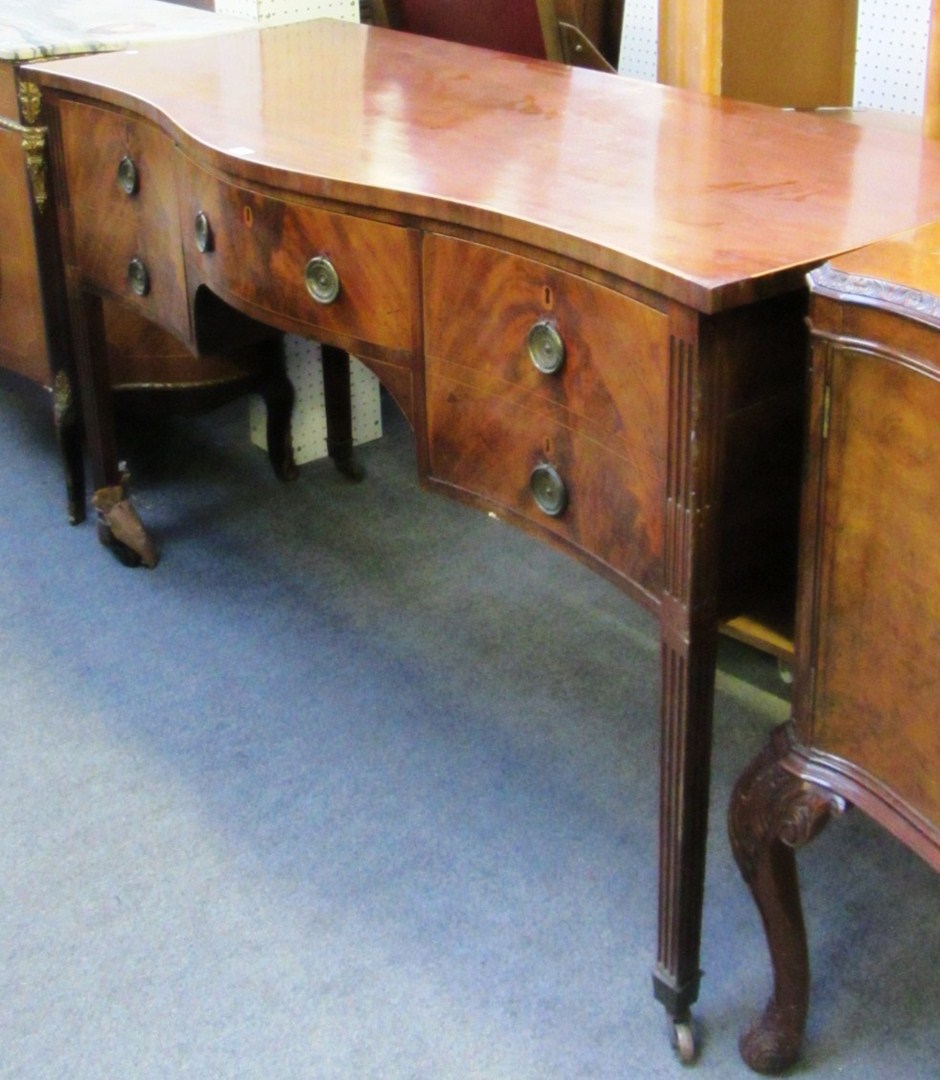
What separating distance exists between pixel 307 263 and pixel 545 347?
0.37m

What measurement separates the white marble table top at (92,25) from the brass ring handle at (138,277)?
0.39 metres

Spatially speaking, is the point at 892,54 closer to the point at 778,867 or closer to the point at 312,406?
the point at 312,406

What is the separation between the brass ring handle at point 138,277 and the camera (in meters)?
2.00

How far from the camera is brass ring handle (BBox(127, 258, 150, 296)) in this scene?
6.56 feet

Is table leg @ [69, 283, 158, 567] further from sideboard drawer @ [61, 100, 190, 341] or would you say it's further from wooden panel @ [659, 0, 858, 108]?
wooden panel @ [659, 0, 858, 108]

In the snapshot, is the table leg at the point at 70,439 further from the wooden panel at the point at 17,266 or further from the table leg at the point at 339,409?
the table leg at the point at 339,409

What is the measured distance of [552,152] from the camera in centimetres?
149

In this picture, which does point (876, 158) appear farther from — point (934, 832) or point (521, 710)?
point (521, 710)

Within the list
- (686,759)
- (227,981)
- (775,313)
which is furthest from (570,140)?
(227,981)

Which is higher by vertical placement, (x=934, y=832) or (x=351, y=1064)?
(x=934, y=832)

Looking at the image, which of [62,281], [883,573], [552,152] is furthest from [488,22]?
[883,573]

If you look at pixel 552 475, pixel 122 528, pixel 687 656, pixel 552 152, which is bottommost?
pixel 122 528

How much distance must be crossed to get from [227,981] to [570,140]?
991 mm

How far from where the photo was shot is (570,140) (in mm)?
1540
